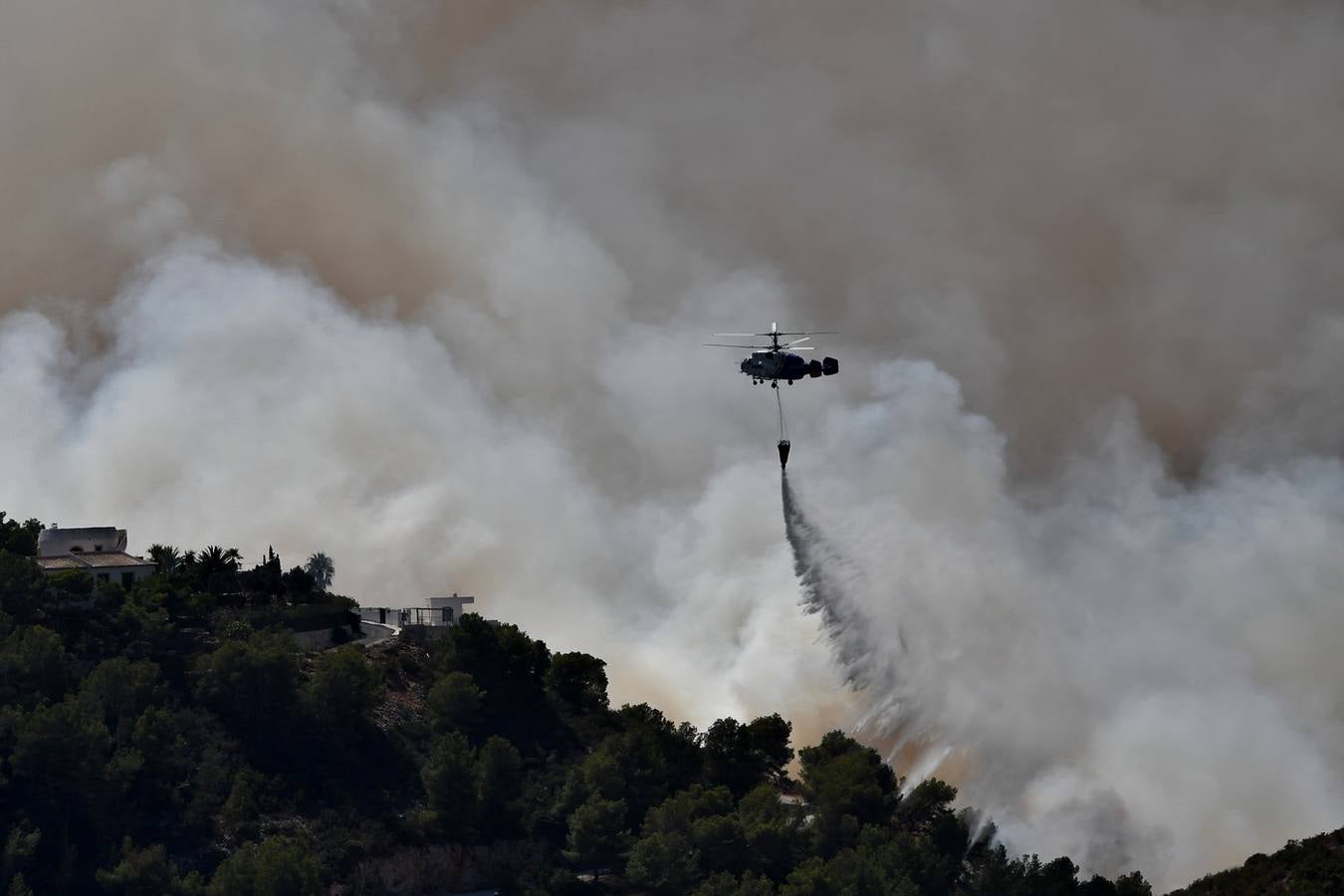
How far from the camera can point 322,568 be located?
149m

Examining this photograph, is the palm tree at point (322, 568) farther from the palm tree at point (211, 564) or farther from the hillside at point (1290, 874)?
the hillside at point (1290, 874)

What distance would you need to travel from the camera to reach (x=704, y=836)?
10350cm

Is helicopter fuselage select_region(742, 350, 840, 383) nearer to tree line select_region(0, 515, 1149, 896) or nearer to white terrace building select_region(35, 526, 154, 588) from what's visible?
tree line select_region(0, 515, 1149, 896)

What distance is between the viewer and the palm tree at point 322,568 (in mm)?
148250

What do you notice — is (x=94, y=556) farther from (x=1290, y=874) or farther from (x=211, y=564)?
(x=1290, y=874)

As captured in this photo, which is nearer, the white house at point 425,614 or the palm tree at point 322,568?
the white house at point 425,614

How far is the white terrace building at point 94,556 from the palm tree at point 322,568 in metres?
15.3

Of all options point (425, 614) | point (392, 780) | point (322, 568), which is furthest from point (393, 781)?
point (322, 568)

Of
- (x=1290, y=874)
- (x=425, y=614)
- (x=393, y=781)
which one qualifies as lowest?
(x=1290, y=874)

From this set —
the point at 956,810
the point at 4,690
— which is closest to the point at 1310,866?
the point at 956,810

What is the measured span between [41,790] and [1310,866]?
54.1 meters

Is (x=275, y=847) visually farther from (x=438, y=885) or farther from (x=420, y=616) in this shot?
(x=420, y=616)

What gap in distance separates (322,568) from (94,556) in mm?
21299

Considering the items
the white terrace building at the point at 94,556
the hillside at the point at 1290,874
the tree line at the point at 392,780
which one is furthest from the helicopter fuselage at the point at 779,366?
the white terrace building at the point at 94,556
